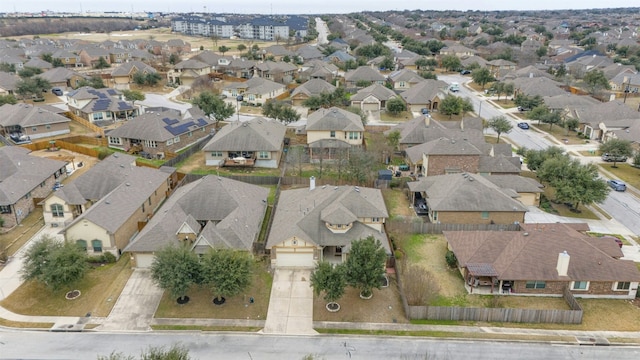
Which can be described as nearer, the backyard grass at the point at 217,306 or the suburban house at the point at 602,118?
the backyard grass at the point at 217,306

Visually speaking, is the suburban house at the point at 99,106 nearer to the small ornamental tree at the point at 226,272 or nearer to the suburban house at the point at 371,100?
the suburban house at the point at 371,100

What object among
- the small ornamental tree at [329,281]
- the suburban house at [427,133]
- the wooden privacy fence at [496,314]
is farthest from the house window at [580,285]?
the suburban house at [427,133]

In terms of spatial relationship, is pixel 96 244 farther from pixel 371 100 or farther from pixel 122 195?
pixel 371 100

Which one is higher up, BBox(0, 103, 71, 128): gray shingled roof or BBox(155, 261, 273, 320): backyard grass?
BBox(0, 103, 71, 128): gray shingled roof

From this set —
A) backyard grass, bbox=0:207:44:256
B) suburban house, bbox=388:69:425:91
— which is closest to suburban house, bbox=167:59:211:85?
suburban house, bbox=388:69:425:91

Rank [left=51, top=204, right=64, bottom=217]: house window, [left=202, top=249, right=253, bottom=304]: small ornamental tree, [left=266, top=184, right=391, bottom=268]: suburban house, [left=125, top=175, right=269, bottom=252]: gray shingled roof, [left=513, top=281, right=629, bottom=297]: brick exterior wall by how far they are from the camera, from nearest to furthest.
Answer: [left=202, top=249, right=253, bottom=304]: small ornamental tree, [left=513, top=281, right=629, bottom=297]: brick exterior wall, [left=125, top=175, right=269, bottom=252]: gray shingled roof, [left=266, top=184, right=391, bottom=268]: suburban house, [left=51, top=204, right=64, bottom=217]: house window

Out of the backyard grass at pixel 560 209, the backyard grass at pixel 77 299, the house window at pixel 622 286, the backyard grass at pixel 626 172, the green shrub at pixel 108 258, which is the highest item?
the backyard grass at pixel 626 172

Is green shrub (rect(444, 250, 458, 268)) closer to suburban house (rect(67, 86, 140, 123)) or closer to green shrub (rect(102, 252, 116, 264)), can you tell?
green shrub (rect(102, 252, 116, 264))
